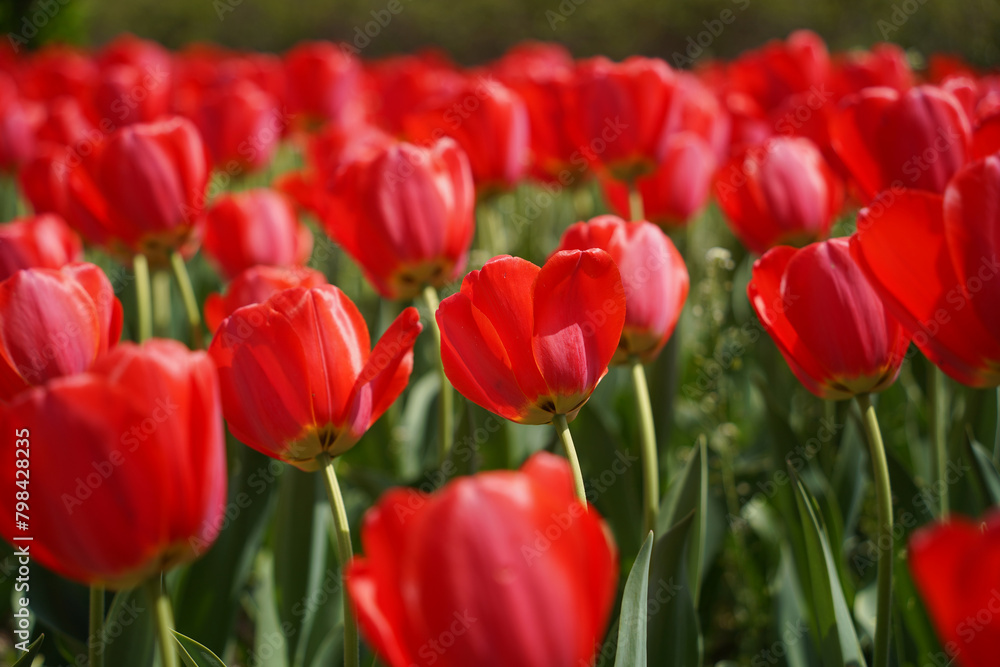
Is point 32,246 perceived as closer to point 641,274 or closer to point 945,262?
point 641,274

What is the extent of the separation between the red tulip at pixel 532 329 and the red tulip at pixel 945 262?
25 centimetres

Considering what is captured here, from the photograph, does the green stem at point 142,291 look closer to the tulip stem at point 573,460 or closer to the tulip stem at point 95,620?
the tulip stem at point 95,620

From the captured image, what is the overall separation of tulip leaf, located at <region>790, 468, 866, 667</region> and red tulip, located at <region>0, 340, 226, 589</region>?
0.66 metres

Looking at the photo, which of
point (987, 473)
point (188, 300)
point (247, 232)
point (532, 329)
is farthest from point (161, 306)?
point (987, 473)

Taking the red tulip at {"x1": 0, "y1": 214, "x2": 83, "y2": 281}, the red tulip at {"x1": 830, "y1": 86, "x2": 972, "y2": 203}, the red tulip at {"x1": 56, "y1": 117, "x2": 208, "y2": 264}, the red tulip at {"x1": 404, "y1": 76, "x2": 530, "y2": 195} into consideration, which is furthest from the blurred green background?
the red tulip at {"x1": 0, "y1": 214, "x2": 83, "y2": 281}

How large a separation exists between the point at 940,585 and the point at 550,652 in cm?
21

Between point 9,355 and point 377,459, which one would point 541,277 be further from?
point 377,459

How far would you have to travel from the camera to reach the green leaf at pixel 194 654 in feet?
2.64

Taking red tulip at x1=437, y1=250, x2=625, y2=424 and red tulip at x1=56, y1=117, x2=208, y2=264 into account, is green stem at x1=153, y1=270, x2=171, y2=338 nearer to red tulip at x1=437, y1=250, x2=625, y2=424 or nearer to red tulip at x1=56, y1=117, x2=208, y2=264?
red tulip at x1=56, y1=117, x2=208, y2=264

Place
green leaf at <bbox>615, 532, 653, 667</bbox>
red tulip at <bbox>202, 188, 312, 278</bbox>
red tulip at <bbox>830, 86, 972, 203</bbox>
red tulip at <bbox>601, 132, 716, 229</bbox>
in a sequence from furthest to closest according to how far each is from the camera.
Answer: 1. red tulip at <bbox>601, 132, 716, 229</bbox>
2. red tulip at <bbox>202, 188, 312, 278</bbox>
3. red tulip at <bbox>830, 86, 972, 203</bbox>
4. green leaf at <bbox>615, 532, 653, 667</bbox>

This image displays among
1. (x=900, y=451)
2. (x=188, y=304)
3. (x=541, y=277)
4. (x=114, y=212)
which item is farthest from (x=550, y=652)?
(x=900, y=451)

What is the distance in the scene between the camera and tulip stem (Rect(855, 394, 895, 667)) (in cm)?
88

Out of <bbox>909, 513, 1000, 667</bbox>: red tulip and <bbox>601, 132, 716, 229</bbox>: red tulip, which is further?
<bbox>601, 132, 716, 229</bbox>: red tulip

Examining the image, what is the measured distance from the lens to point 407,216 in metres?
1.29
